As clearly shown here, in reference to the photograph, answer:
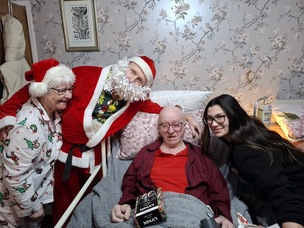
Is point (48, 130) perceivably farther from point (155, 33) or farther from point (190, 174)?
point (155, 33)

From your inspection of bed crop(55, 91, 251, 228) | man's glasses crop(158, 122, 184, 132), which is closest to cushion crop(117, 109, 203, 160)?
bed crop(55, 91, 251, 228)

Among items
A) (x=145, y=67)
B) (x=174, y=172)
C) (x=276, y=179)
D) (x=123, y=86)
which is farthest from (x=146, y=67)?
(x=276, y=179)

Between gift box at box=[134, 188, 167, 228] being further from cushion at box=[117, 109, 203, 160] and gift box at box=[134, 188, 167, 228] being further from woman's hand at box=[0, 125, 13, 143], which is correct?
woman's hand at box=[0, 125, 13, 143]

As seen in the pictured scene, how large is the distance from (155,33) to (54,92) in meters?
0.94

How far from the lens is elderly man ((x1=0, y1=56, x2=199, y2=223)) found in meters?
1.30

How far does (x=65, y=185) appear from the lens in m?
1.45

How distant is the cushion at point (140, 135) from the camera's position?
142 centimetres

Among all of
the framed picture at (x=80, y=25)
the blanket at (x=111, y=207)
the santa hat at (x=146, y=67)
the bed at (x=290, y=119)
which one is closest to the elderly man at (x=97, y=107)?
the santa hat at (x=146, y=67)

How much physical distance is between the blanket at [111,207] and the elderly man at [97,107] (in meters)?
0.23

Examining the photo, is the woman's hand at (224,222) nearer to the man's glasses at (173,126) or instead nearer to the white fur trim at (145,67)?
the man's glasses at (173,126)

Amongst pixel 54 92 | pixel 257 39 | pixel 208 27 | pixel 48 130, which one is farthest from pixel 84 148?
pixel 257 39

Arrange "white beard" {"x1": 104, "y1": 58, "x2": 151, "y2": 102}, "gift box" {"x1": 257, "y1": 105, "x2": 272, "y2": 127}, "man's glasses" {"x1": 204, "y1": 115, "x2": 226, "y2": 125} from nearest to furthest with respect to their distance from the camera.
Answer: "man's glasses" {"x1": 204, "y1": 115, "x2": 226, "y2": 125}
"white beard" {"x1": 104, "y1": 58, "x2": 151, "y2": 102}
"gift box" {"x1": 257, "y1": 105, "x2": 272, "y2": 127}

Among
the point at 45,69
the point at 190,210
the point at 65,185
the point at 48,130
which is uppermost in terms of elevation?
the point at 45,69

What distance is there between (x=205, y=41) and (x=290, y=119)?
0.81m
